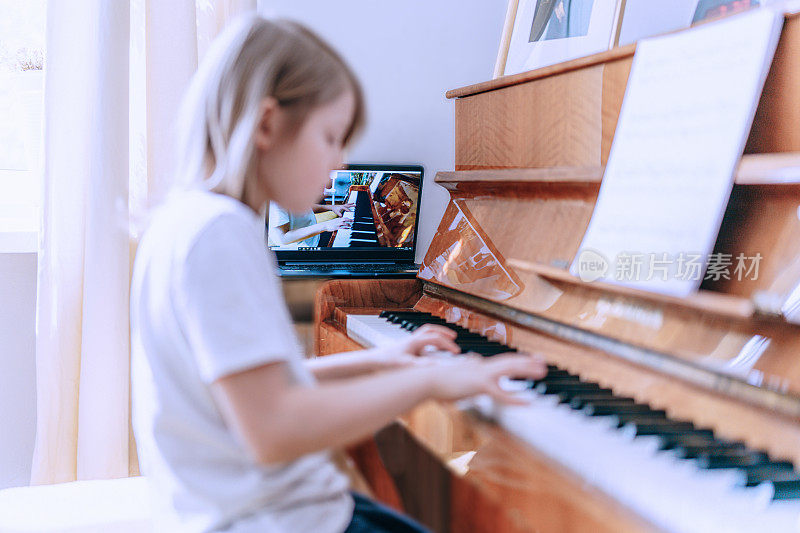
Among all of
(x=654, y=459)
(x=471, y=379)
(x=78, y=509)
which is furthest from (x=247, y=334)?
(x=78, y=509)

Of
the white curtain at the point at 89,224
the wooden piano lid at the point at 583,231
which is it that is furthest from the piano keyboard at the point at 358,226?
the white curtain at the point at 89,224

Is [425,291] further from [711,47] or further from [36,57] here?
[36,57]

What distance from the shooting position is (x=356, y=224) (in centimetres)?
207

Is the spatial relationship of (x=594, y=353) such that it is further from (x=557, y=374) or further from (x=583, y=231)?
(x=583, y=231)

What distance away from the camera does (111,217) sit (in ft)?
6.38

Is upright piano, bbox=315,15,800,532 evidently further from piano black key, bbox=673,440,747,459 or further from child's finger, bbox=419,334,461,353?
child's finger, bbox=419,334,461,353

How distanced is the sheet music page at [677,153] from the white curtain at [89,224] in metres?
1.24

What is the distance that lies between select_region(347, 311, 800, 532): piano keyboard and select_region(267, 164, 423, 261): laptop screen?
43.6 inches

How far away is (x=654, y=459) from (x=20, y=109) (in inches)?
81.6

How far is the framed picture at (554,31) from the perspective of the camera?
5.50ft

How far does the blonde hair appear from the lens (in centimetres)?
76

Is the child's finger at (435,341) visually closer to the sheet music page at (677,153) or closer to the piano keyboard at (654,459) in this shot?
the piano keyboard at (654,459)

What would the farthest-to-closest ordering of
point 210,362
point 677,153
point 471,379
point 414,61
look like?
point 414,61 → point 677,153 → point 471,379 → point 210,362

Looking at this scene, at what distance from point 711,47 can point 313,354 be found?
111 cm
